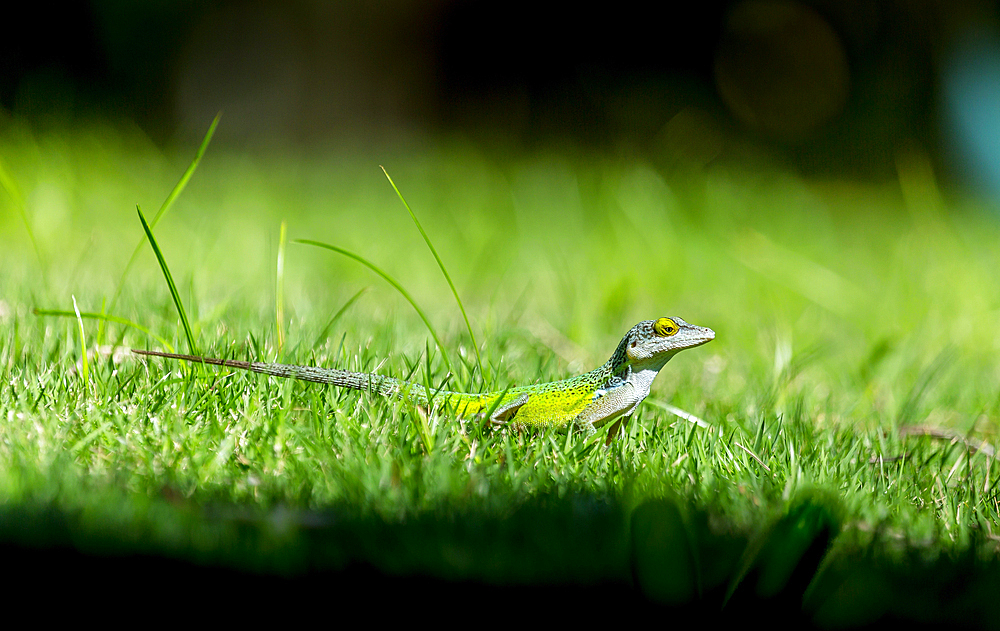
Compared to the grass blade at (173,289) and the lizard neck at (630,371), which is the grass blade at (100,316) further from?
the lizard neck at (630,371)

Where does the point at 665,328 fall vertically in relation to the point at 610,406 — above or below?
above

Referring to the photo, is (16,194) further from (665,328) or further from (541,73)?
(541,73)

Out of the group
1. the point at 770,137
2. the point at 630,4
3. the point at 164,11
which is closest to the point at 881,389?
the point at 770,137

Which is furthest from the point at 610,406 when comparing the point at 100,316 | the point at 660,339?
the point at 100,316

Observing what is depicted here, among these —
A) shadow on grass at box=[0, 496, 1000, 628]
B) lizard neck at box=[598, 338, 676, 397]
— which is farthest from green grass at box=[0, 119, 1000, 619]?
lizard neck at box=[598, 338, 676, 397]

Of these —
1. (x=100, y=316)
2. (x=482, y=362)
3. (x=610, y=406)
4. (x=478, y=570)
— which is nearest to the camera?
(x=478, y=570)

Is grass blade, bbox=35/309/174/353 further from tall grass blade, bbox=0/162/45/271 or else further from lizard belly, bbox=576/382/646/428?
lizard belly, bbox=576/382/646/428

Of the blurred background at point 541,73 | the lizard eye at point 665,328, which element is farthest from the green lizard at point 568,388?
the blurred background at point 541,73
